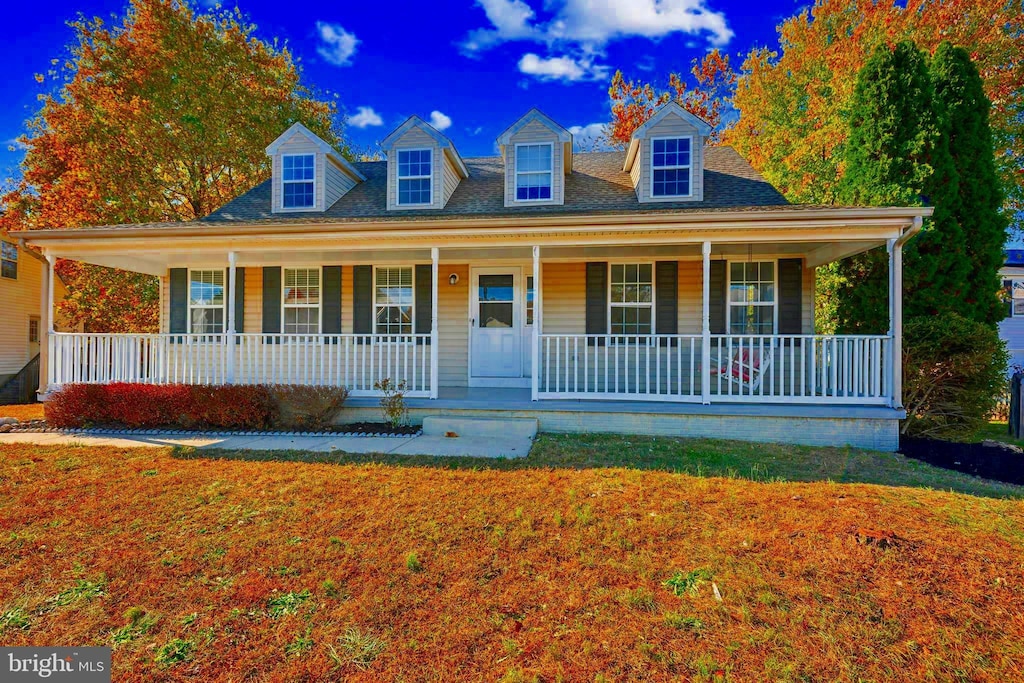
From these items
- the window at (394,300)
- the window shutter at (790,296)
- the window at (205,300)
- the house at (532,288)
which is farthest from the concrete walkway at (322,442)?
the window shutter at (790,296)

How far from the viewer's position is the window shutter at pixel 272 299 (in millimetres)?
9711

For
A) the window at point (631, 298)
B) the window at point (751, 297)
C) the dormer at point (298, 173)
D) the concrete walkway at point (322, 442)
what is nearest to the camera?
the concrete walkway at point (322, 442)

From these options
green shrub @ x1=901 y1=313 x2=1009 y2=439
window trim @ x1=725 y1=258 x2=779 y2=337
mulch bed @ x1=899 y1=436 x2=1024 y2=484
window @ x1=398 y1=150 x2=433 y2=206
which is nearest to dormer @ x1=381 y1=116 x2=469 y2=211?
window @ x1=398 y1=150 x2=433 y2=206

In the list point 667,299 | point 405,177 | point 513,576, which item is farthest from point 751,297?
point 513,576

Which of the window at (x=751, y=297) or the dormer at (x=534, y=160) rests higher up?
the dormer at (x=534, y=160)

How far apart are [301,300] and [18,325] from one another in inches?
559

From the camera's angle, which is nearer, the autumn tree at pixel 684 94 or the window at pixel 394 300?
the window at pixel 394 300

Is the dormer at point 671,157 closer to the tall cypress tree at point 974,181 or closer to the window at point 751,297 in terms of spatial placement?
the window at point 751,297

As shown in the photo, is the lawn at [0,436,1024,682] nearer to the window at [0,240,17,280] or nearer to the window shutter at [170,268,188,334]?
the window shutter at [170,268,188,334]

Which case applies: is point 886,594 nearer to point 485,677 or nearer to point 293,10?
point 485,677

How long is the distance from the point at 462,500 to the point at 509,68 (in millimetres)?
16060

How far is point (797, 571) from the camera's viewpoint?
3045mm

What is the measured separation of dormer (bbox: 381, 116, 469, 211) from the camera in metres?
9.77

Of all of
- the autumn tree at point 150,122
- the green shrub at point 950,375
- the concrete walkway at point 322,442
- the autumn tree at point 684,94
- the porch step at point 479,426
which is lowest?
the concrete walkway at point 322,442
